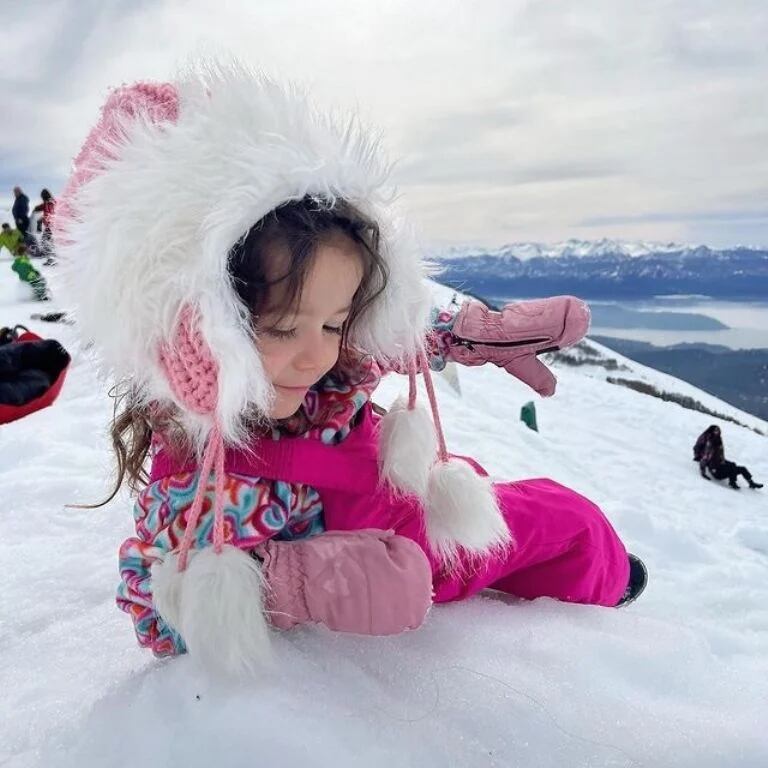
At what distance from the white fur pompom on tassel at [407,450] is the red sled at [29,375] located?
3.09 m

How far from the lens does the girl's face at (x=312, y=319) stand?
4.19 ft

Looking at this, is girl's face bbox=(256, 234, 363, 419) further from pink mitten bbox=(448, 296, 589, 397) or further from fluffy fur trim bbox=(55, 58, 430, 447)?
pink mitten bbox=(448, 296, 589, 397)

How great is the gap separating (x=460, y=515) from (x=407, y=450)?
0.63 ft

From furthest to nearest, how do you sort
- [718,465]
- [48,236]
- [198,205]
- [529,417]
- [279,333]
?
1. [718,465]
2. [529,417]
3. [48,236]
4. [279,333]
5. [198,205]

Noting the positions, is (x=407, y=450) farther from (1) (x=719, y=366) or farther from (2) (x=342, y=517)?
(1) (x=719, y=366)

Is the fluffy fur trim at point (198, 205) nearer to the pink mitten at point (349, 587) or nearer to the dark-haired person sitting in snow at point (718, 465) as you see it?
the pink mitten at point (349, 587)

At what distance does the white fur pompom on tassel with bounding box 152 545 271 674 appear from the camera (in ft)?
3.86

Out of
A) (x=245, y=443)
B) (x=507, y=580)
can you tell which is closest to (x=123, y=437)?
(x=245, y=443)

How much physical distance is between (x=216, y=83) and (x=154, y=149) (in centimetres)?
20

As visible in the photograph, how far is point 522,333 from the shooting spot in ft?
5.92

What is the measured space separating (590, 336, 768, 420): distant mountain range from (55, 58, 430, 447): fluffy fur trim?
10133cm

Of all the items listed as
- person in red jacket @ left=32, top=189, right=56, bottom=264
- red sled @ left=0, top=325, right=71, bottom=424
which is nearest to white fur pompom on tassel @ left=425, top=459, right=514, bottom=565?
person in red jacket @ left=32, top=189, right=56, bottom=264

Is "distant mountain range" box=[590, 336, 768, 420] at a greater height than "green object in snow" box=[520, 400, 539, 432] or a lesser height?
lesser

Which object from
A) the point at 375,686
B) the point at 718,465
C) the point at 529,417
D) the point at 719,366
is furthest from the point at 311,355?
the point at 719,366
